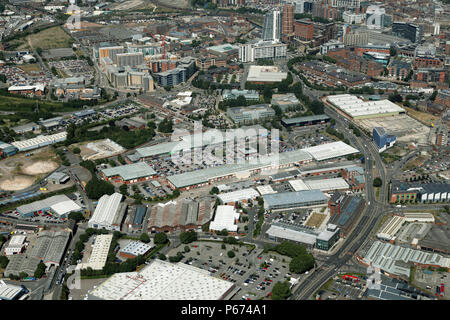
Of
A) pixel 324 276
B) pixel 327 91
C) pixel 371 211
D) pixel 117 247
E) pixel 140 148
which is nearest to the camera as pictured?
pixel 324 276

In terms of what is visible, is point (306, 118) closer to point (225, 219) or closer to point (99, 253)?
point (225, 219)

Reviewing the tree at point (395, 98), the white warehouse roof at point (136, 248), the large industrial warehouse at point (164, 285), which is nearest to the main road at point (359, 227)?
the large industrial warehouse at point (164, 285)

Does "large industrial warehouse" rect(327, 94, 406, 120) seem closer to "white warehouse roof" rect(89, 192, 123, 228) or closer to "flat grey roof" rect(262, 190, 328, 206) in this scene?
"flat grey roof" rect(262, 190, 328, 206)

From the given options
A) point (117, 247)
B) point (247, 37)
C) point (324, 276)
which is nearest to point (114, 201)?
point (117, 247)

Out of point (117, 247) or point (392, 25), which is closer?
point (117, 247)

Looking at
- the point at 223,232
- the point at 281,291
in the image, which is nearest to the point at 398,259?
the point at 281,291

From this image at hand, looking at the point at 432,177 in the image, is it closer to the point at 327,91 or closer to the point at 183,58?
the point at 327,91

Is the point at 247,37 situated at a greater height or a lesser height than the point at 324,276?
greater

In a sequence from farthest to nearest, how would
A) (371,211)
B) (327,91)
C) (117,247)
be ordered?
(327,91), (371,211), (117,247)
